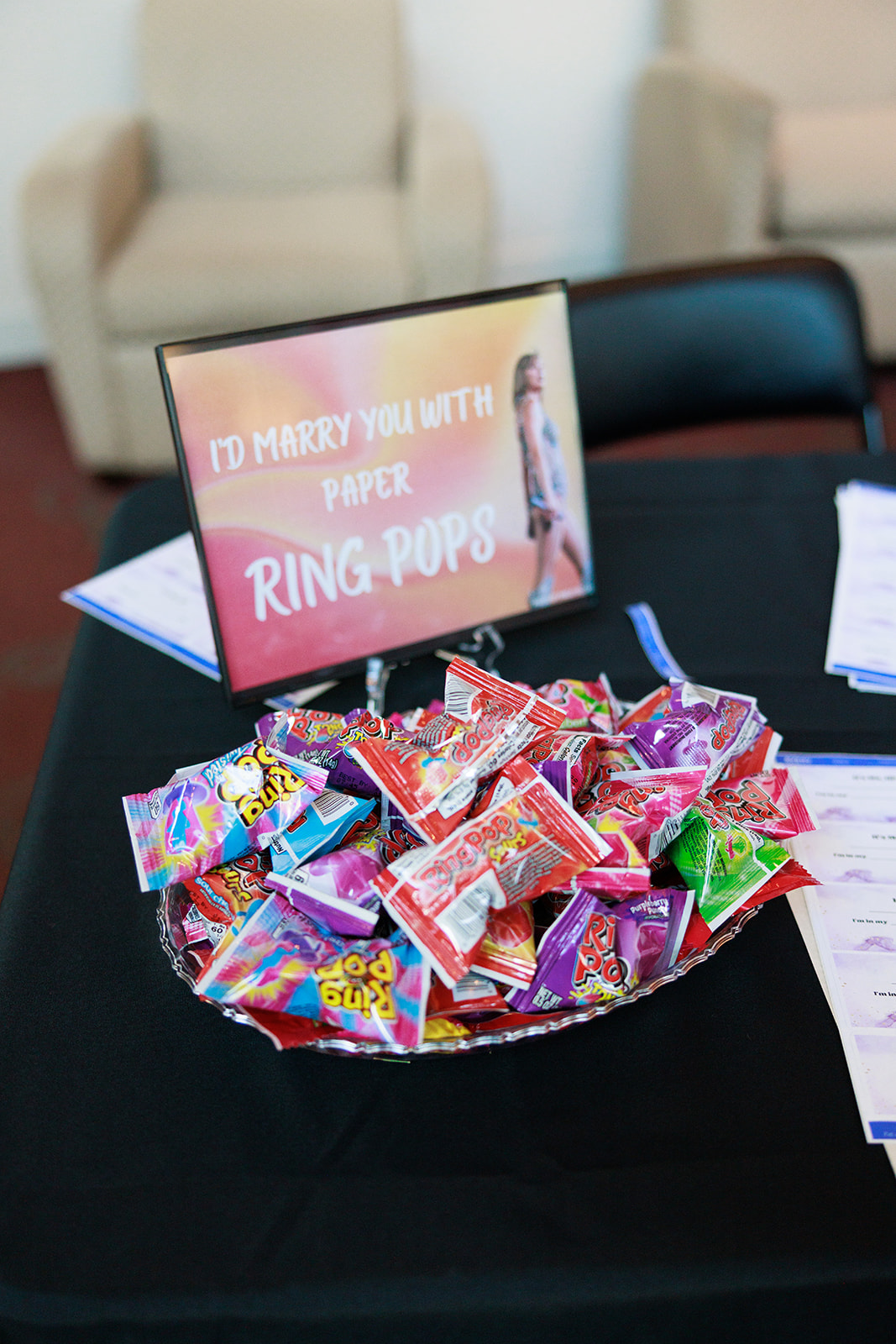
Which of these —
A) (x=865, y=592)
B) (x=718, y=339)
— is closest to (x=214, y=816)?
(x=865, y=592)

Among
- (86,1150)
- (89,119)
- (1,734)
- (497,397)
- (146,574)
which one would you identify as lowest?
(1,734)

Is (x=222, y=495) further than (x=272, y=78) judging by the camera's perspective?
No

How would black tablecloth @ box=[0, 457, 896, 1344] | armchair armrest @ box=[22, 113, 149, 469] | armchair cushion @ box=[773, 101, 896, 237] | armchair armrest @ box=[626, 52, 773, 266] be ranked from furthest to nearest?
1. armchair cushion @ box=[773, 101, 896, 237]
2. armchair armrest @ box=[626, 52, 773, 266]
3. armchair armrest @ box=[22, 113, 149, 469]
4. black tablecloth @ box=[0, 457, 896, 1344]

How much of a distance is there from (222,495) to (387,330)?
0.17m

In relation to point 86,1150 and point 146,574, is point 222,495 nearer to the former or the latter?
point 146,574

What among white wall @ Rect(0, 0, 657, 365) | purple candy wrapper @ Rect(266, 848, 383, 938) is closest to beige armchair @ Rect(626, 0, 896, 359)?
white wall @ Rect(0, 0, 657, 365)

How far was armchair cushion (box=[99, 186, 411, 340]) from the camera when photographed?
198 cm

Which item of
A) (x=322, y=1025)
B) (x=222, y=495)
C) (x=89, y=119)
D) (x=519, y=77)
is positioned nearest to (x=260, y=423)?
(x=222, y=495)

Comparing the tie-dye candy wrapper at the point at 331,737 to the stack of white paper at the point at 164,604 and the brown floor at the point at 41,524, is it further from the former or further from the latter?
the brown floor at the point at 41,524

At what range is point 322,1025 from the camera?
0.48 m

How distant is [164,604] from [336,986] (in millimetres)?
462

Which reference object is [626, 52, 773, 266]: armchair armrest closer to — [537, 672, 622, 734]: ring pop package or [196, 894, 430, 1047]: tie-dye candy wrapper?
[537, 672, 622, 734]: ring pop package

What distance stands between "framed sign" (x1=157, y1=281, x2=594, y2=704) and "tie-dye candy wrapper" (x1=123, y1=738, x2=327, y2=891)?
0.18 meters

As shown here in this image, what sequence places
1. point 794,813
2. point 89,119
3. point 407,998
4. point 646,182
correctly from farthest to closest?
point 646,182 → point 89,119 → point 794,813 → point 407,998
